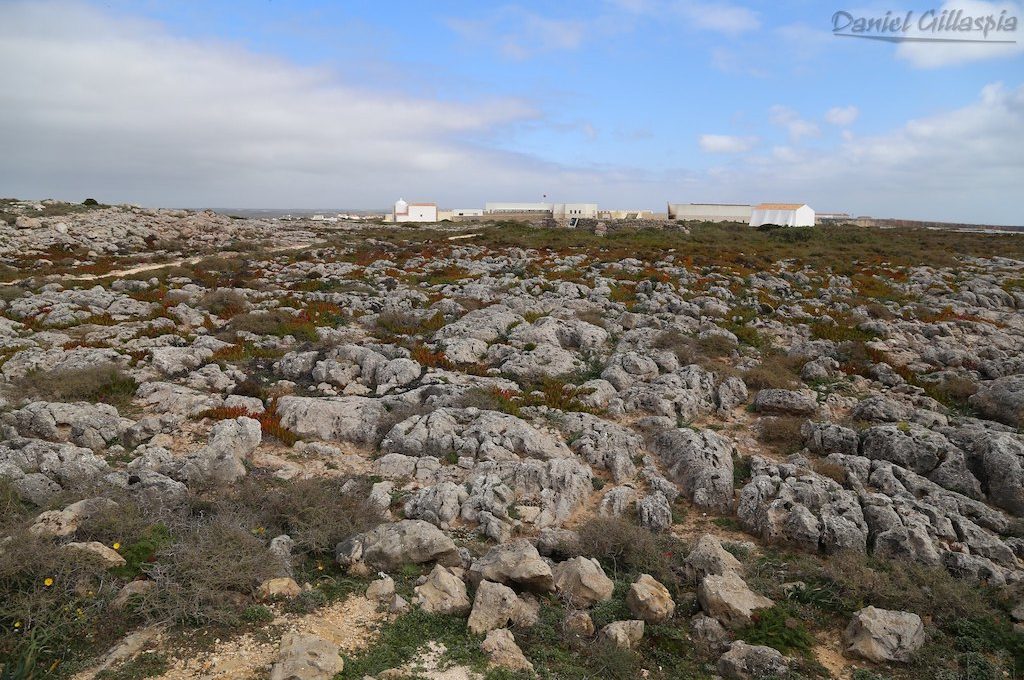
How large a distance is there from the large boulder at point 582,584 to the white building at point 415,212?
360 ft

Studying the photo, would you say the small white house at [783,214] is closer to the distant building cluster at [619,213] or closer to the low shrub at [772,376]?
the distant building cluster at [619,213]

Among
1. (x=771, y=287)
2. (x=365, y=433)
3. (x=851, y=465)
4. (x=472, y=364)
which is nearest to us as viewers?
(x=851, y=465)

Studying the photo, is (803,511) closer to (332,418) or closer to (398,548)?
(398,548)

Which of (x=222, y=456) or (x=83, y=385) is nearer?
(x=222, y=456)

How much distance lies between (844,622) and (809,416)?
8164 mm

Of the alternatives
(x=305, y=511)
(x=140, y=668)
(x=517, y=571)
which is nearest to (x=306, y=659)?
(x=140, y=668)

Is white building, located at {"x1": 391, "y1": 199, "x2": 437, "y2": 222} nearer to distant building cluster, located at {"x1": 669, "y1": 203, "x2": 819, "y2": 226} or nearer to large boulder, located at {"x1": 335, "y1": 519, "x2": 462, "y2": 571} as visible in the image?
distant building cluster, located at {"x1": 669, "y1": 203, "x2": 819, "y2": 226}

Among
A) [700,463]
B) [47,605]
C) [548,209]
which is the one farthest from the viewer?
[548,209]

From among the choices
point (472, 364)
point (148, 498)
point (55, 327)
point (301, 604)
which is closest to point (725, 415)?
point (472, 364)

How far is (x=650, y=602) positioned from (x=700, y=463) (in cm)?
475

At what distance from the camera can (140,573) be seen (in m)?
6.78

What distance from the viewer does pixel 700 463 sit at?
442 inches

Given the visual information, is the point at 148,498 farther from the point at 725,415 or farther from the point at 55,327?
the point at 55,327

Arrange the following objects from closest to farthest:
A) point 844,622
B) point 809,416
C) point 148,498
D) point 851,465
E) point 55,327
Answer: point 844,622
point 148,498
point 851,465
point 809,416
point 55,327
